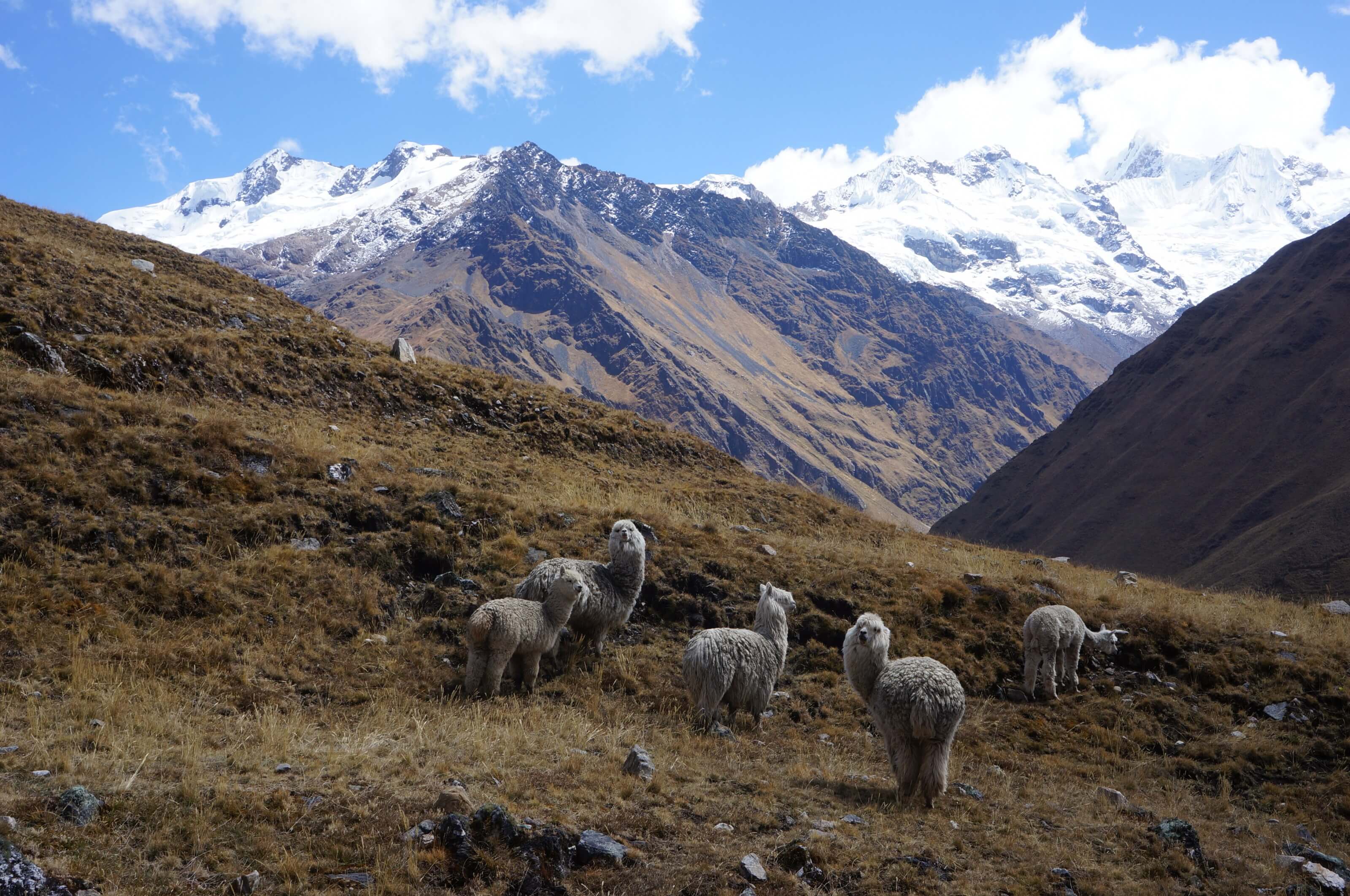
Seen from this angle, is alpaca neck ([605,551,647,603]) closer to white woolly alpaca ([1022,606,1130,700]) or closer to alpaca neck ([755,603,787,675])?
alpaca neck ([755,603,787,675])

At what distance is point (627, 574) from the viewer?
47.9 feet

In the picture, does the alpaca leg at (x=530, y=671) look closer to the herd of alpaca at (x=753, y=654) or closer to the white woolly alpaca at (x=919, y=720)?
the herd of alpaca at (x=753, y=654)

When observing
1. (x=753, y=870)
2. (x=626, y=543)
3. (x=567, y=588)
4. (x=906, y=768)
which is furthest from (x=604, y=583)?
(x=753, y=870)

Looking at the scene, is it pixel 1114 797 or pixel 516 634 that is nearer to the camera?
pixel 1114 797

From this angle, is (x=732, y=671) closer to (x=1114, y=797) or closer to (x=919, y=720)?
(x=919, y=720)

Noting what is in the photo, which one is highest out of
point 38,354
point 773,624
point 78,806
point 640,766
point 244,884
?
point 38,354

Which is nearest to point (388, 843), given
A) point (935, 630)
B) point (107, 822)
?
point (107, 822)

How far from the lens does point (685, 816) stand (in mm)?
8766

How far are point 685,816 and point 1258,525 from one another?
136488mm

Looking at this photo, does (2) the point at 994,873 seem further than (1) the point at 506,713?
No

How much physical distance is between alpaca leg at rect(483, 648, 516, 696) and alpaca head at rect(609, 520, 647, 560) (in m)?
3.19

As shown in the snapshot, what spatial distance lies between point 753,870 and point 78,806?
18.6ft

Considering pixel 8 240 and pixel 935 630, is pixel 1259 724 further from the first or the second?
pixel 8 240

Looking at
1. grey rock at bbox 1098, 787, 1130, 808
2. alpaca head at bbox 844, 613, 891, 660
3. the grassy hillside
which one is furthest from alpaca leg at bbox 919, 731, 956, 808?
grey rock at bbox 1098, 787, 1130, 808
